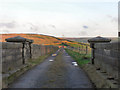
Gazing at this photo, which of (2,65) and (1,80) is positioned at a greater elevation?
(2,65)

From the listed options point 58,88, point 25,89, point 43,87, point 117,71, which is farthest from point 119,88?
point 25,89

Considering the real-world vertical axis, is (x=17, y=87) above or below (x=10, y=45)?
below

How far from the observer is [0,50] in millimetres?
5633

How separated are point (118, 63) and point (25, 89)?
2994 millimetres

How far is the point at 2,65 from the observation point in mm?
5695

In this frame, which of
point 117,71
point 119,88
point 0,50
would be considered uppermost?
point 0,50

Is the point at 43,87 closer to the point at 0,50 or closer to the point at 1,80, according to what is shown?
the point at 1,80

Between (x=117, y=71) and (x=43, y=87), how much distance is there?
2396mm

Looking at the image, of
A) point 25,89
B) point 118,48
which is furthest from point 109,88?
point 25,89

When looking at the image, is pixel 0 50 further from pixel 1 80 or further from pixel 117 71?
pixel 117 71

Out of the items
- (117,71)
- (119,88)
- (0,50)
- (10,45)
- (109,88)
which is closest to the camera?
(119,88)

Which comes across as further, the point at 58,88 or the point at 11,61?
the point at 11,61

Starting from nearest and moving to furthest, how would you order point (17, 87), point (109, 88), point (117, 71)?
point (109, 88)
point (117, 71)
point (17, 87)

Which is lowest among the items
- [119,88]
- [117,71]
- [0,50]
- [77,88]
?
[77,88]
